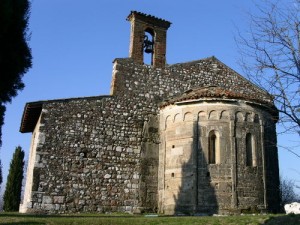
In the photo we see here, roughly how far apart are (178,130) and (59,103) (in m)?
4.96

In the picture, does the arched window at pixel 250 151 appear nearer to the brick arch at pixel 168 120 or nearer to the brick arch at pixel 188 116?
the brick arch at pixel 188 116

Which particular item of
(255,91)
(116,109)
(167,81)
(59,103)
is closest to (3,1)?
(59,103)

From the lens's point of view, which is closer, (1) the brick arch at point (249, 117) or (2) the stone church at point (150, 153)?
(2) the stone church at point (150, 153)

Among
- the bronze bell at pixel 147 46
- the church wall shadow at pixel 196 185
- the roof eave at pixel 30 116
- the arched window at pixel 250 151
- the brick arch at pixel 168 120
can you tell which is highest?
the bronze bell at pixel 147 46

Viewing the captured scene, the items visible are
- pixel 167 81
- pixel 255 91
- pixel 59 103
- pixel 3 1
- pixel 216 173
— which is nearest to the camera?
pixel 3 1

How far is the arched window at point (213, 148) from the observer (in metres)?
14.1

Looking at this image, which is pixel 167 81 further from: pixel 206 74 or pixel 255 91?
pixel 255 91

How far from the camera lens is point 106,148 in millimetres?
15008

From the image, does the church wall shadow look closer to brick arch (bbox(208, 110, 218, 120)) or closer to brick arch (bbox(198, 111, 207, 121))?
brick arch (bbox(198, 111, 207, 121))

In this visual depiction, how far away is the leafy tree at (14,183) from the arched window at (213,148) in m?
14.1

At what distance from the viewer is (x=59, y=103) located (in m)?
14.7

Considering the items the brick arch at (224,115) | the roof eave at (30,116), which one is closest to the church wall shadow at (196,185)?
the brick arch at (224,115)

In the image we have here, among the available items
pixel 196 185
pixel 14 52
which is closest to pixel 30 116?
pixel 196 185

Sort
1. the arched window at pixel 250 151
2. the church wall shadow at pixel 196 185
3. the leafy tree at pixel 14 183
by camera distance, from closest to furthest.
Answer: the church wall shadow at pixel 196 185 < the arched window at pixel 250 151 < the leafy tree at pixel 14 183
